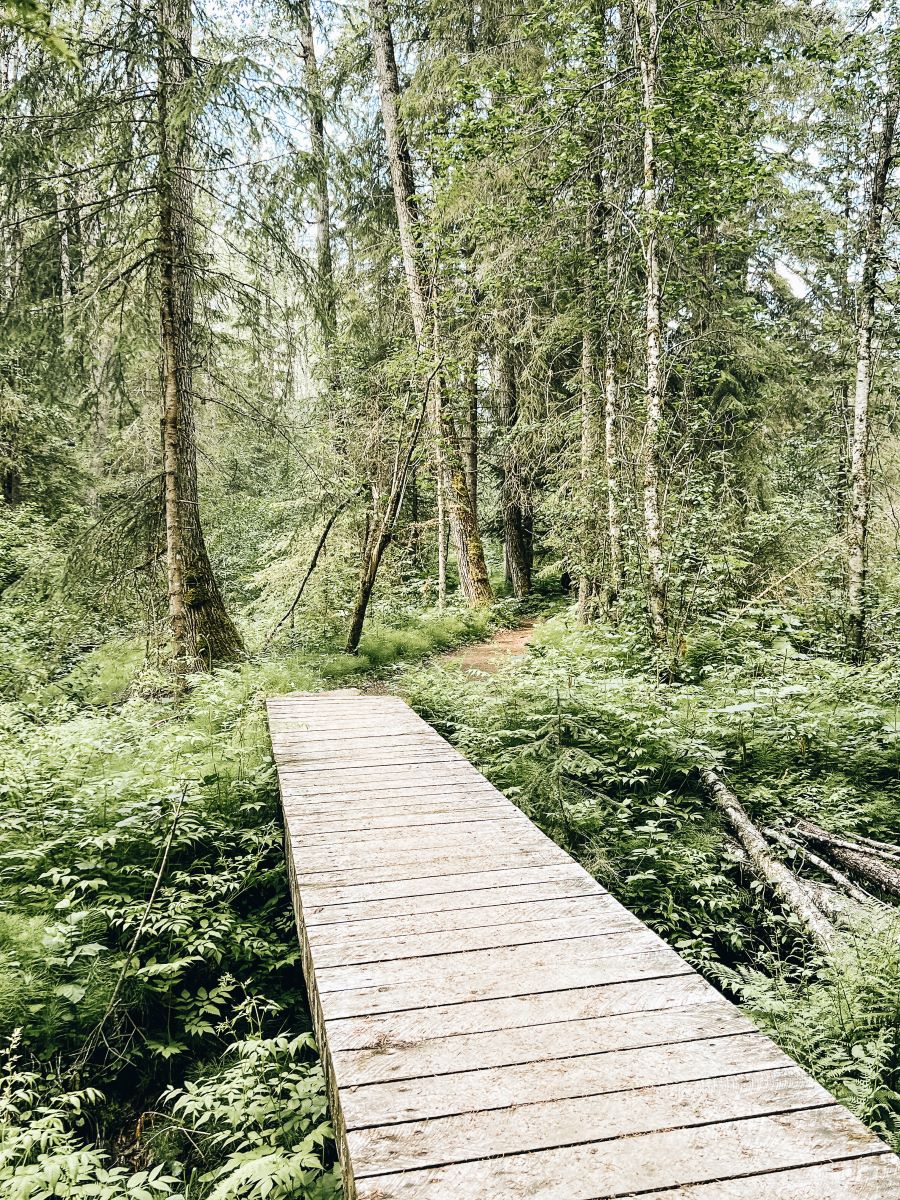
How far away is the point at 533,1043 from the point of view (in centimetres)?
216

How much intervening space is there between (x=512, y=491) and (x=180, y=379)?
9113mm

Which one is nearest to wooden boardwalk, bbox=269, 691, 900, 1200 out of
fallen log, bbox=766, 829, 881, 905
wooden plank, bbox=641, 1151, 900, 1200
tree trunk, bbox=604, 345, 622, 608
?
wooden plank, bbox=641, 1151, 900, 1200

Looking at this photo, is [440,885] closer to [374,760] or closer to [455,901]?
[455,901]

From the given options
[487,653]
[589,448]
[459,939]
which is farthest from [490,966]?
[589,448]

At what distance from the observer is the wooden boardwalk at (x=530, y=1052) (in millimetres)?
1691

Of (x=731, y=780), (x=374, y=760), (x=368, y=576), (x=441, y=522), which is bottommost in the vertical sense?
(x=731, y=780)

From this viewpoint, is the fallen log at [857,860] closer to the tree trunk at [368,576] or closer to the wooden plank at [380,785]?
the wooden plank at [380,785]

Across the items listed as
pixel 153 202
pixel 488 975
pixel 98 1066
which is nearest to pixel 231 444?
pixel 153 202

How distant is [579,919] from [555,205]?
33.7 feet

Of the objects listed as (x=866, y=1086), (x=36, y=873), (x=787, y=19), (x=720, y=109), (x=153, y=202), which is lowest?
(x=866, y=1086)

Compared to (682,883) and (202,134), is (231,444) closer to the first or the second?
(202,134)

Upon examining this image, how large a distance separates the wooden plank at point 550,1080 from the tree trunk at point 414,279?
1030 cm

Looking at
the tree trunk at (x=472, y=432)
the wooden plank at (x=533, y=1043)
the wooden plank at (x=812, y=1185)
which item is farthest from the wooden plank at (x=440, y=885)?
the tree trunk at (x=472, y=432)

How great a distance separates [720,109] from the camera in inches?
328
